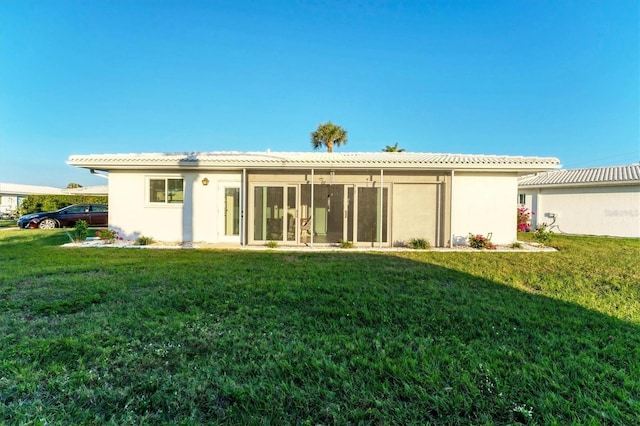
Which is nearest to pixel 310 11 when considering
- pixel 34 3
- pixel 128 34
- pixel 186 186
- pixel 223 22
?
pixel 223 22

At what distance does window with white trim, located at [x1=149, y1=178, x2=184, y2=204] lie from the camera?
10.8 m

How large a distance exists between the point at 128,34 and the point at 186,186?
24.5 ft

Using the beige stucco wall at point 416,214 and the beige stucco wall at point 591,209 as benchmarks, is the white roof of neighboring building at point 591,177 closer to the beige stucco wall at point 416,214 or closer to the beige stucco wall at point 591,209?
the beige stucco wall at point 591,209

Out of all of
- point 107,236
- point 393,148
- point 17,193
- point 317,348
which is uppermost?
point 393,148

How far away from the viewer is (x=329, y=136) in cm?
2598

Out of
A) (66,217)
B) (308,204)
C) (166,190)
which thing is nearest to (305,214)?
(308,204)

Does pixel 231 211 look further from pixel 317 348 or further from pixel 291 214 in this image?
pixel 317 348

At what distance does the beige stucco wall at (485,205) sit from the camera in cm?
1055

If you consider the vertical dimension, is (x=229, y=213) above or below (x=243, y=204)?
below

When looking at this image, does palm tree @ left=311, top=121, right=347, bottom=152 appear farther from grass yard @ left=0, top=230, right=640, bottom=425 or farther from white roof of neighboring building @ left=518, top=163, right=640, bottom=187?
grass yard @ left=0, top=230, right=640, bottom=425

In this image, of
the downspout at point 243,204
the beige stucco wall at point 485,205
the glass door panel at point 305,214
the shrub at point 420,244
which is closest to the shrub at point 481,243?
the beige stucco wall at point 485,205

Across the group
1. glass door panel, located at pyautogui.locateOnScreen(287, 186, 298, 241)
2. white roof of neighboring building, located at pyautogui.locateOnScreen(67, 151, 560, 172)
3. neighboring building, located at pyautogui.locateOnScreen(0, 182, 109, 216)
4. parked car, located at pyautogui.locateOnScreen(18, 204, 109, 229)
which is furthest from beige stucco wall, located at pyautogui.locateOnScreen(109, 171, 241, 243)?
neighboring building, located at pyautogui.locateOnScreen(0, 182, 109, 216)

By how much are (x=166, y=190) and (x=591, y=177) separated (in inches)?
829

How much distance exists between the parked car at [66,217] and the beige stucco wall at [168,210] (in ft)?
22.8
